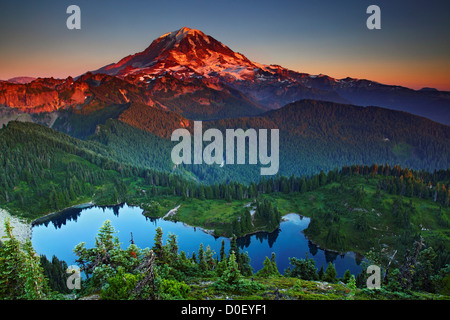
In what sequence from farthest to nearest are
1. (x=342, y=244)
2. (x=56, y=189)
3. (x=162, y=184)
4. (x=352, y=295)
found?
(x=162, y=184)
(x=56, y=189)
(x=342, y=244)
(x=352, y=295)

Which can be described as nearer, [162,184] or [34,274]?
[34,274]

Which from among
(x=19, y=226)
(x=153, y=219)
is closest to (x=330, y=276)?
(x=153, y=219)

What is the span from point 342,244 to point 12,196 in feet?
541

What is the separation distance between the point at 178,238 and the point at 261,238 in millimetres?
36382

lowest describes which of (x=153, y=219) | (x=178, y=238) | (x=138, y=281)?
(x=178, y=238)

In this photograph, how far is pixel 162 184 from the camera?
6634 inches

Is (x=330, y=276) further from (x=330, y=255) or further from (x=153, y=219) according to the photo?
(x=153, y=219)

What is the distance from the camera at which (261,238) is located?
4434 inches

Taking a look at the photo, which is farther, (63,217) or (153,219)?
(63,217)
